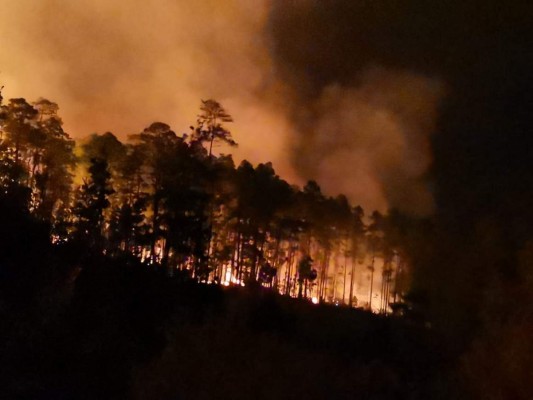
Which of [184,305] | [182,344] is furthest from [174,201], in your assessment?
[182,344]

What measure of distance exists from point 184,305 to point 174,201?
16410 mm

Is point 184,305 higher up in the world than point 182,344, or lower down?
higher up

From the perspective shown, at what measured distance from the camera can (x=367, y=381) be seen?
45.0 ft

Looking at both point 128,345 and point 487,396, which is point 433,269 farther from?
point 128,345

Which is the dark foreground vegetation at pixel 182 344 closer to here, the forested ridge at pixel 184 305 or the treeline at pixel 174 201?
the forested ridge at pixel 184 305

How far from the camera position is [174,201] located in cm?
3709

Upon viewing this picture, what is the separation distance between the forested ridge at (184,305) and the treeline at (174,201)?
0.14m

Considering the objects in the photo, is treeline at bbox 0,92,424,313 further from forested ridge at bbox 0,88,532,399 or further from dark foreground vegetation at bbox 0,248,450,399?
dark foreground vegetation at bbox 0,248,450,399

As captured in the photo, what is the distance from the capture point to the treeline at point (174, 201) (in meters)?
36.0

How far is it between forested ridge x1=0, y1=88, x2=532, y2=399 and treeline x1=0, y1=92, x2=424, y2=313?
14 cm

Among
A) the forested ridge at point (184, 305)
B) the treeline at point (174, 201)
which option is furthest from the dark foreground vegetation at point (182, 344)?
the treeline at point (174, 201)

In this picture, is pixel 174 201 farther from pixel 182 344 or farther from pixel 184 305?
pixel 182 344

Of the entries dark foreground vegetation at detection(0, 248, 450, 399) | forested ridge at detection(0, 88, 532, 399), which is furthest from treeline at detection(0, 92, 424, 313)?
dark foreground vegetation at detection(0, 248, 450, 399)

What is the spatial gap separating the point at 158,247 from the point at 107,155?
650cm
